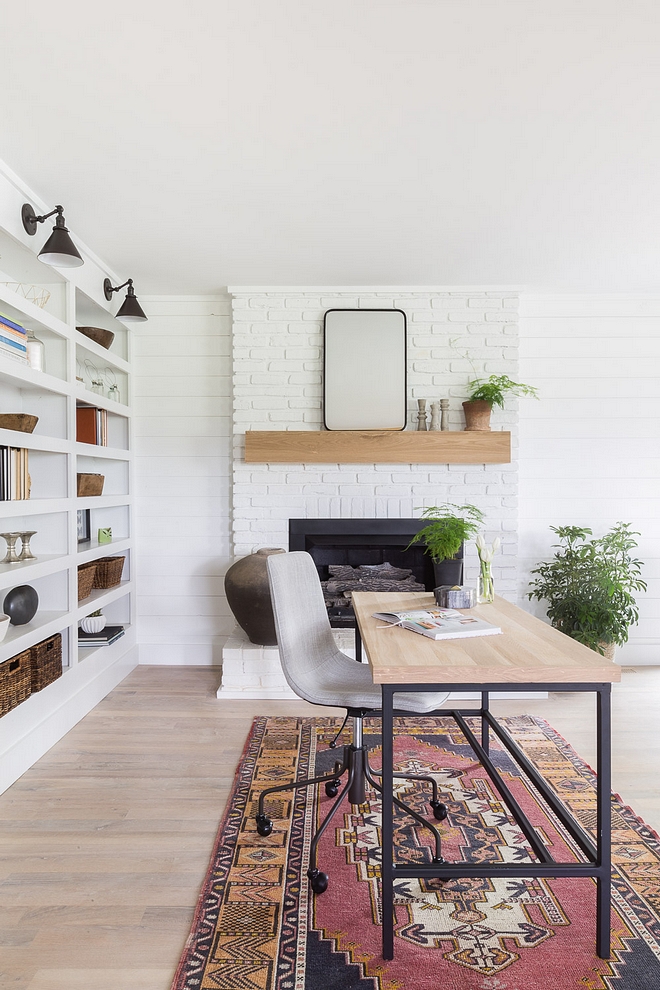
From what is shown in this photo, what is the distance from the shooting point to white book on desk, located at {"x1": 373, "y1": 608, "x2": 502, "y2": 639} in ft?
6.43

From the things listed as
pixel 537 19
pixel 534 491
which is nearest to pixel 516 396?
pixel 534 491

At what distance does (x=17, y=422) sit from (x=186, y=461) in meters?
1.63

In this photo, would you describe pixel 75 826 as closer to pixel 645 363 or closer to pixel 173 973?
pixel 173 973

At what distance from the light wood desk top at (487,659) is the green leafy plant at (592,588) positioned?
6.75 feet

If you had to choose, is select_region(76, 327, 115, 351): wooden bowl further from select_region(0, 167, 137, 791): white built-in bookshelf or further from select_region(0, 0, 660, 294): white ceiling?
select_region(0, 0, 660, 294): white ceiling

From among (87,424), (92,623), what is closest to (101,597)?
(92,623)

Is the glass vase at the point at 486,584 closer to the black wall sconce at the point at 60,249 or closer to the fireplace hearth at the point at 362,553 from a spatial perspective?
the fireplace hearth at the point at 362,553

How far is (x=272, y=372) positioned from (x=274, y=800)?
266cm

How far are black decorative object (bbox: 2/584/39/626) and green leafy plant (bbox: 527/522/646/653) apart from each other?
2.93m

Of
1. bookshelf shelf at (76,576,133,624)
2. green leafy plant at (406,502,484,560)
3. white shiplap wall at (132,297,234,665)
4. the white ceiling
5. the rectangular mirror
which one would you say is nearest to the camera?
the white ceiling

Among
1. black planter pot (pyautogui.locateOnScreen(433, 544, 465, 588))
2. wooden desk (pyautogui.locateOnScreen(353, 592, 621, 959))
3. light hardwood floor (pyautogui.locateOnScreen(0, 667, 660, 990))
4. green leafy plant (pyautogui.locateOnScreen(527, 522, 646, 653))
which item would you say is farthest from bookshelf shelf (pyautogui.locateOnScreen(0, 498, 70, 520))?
green leafy plant (pyautogui.locateOnScreen(527, 522, 646, 653))

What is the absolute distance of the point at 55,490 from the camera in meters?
3.29

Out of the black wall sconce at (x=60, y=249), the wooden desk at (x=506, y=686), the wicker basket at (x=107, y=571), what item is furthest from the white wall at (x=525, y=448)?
the wooden desk at (x=506, y=686)

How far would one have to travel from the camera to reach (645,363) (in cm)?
445
